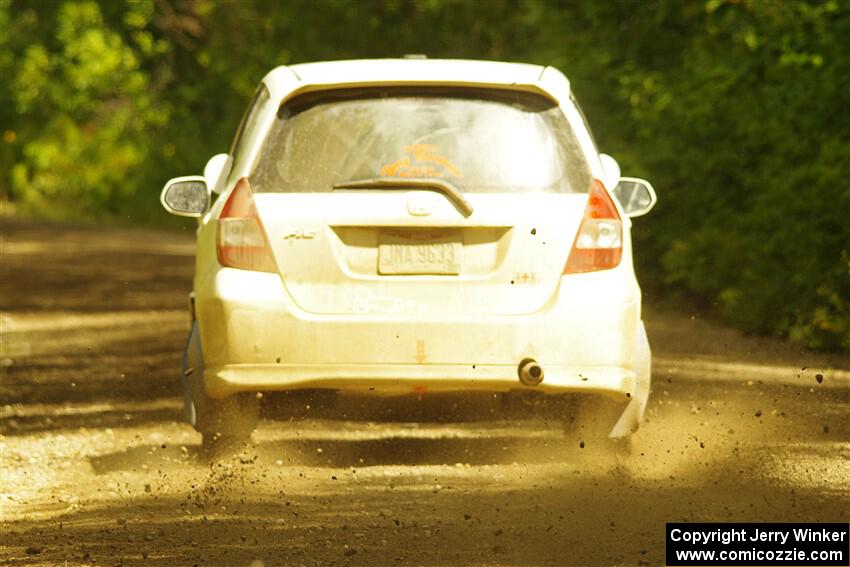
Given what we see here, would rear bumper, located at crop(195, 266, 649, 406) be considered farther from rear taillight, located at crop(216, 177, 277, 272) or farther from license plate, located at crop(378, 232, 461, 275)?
license plate, located at crop(378, 232, 461, 275)

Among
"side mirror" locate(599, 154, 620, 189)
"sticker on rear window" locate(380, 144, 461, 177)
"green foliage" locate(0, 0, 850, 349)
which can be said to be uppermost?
"sticker on rear window" locate(380, 144, 461, 177)

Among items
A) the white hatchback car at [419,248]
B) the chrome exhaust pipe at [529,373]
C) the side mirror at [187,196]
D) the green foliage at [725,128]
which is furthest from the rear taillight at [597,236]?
the green foliage at [725,128]

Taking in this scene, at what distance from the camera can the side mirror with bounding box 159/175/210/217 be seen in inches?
338

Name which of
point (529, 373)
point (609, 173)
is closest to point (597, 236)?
point (529, 373)

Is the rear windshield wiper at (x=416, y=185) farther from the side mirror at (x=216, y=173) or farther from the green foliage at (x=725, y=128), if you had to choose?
the green foliage at (x=725, y=128)

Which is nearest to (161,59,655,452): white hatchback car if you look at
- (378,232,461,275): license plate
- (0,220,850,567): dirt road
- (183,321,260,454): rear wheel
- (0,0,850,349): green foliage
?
(378,232,461,275): license plate

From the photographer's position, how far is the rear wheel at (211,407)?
26.6ft

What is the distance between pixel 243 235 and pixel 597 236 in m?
1.40

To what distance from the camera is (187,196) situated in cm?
859

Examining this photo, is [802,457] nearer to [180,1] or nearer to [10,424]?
[10,424]

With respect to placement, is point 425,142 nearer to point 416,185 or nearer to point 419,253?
point 416,185

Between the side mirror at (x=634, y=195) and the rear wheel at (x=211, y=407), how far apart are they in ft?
6.17

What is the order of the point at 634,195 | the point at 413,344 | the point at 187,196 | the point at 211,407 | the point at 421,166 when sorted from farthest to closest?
the point at 634,195
the point at 187,196
the point at 211,407
the point at 421,166
the point at 413,344

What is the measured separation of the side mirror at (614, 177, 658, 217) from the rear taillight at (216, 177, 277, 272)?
1770 mm
